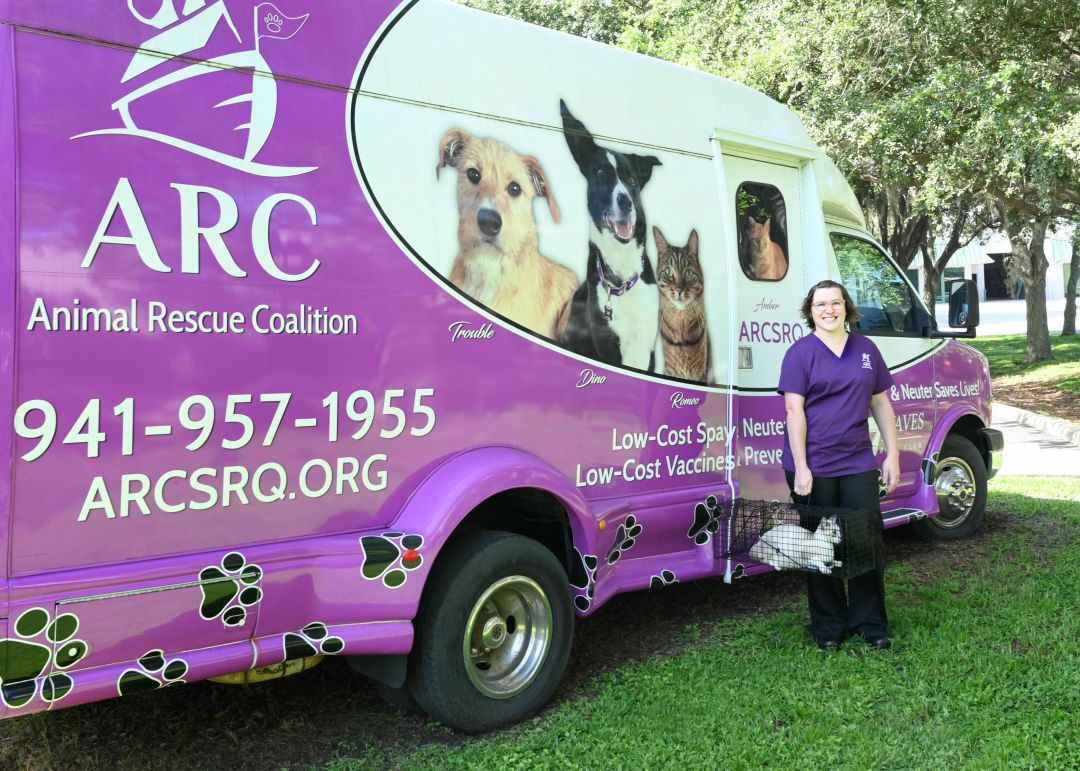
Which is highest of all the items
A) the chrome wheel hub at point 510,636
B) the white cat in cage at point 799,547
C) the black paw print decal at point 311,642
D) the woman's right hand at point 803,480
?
the woman's right hand at point 803,480

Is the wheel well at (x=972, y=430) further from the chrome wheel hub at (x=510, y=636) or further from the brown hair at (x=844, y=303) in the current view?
the chrome wheel hub at (x=510, y=636)

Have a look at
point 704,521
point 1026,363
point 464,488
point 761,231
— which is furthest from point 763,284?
point 1026,363

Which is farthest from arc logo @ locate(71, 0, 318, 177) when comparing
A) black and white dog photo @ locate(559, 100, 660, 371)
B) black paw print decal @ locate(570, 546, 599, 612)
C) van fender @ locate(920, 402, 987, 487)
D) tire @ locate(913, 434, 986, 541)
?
tire @ locate(913, 434, 986, 541)

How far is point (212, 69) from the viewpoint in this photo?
10.6 ft

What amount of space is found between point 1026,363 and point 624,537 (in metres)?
21.0

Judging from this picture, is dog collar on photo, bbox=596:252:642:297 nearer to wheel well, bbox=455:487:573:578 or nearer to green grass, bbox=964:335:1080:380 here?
wheel well, bbox=455:487:573:578

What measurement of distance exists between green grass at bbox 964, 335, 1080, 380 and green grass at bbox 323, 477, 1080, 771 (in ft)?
43.8

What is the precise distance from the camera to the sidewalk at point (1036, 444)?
10.9 m

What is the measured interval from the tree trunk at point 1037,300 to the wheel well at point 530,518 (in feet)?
64.5

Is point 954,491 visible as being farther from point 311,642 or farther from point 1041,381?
point 1041,381

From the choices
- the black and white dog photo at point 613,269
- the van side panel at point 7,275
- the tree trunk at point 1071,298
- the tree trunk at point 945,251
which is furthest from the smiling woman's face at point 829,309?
the tree trunk at point 1071,298

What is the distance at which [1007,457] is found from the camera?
11.9m

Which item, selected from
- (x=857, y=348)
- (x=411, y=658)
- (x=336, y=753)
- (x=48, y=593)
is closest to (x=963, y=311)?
(x=857, y=348)

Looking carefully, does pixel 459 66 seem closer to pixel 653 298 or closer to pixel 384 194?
pixel 384 194
